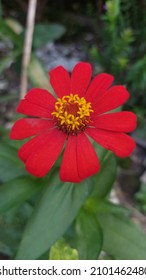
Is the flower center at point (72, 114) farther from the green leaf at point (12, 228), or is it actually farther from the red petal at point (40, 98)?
the green leaf at point (12, 228)

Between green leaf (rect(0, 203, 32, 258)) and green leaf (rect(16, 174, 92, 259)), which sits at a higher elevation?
green leaf (rect(16, 174, 92, 259))

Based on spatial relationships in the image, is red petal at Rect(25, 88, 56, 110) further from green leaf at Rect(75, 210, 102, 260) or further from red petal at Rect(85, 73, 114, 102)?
green leaf at Rect(75, 210, 102, 260)

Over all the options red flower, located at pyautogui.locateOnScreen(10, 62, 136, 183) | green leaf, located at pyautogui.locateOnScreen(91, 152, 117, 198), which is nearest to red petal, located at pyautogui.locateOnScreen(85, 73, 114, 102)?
red flower, located at pyautogui.locateOnScreen(10, 62, 136, 183)

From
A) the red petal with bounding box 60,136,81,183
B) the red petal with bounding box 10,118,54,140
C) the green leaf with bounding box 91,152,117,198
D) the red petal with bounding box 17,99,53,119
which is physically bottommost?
the green leaf with bounding box 91,152,117,198

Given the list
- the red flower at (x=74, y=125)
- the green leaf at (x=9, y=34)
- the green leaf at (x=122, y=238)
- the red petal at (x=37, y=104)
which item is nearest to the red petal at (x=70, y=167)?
the red flower at (x=74, y=125)

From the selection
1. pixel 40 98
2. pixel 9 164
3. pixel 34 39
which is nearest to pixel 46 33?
pixel 34 39

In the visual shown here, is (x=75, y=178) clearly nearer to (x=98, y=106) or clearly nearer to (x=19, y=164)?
(x=98, y=106)

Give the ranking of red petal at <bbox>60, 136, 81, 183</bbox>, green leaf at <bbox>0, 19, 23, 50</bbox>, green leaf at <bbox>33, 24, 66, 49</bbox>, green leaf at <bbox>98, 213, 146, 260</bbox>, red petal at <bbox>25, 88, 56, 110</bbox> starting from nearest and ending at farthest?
red petal at <bbox>60, 136, 81, 183</bbox> < red petal at <bbox>25, 88, 56, 110</bbox> < green leaf at <bbox>98, 213, 146, 260</bbox> < green leaf at <bbox>0, 19, 23, 50</bbox> < green leaf at <bbox>33, 24, 66, 49</bbox>
